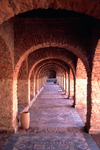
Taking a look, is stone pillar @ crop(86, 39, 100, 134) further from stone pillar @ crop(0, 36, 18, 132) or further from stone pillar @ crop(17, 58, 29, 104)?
stone pillar @ crop(17, 58, 29, 104)

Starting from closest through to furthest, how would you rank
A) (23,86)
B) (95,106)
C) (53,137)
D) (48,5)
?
(48,5) < (53,137) < (95,106) < (23,86)

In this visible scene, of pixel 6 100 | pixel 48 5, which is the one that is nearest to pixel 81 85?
pixel 6 100

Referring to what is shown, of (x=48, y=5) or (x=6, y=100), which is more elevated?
(x=48, y=5)

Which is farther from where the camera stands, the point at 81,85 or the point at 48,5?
the point at 81,85

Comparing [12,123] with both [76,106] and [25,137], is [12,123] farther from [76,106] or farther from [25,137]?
[76,106]

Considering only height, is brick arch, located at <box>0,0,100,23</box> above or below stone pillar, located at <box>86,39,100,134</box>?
above

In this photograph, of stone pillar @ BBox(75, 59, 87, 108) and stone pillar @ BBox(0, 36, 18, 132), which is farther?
stone pillar @ BBox(75, 59, 87, 108)

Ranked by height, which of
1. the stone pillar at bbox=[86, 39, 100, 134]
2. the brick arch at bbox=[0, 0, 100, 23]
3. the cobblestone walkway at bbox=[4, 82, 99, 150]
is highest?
the brick arch at bbox=[0, 0, 100, 23]

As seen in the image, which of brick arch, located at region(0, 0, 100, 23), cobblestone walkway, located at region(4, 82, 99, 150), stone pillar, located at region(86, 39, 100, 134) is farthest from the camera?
stone pillar, located at region(86, 39, 100, 134)

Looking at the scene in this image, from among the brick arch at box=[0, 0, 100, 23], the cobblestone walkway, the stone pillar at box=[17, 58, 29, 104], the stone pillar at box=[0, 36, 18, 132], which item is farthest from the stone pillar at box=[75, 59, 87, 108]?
the brick arch at box=[0, 0, 100, 23]

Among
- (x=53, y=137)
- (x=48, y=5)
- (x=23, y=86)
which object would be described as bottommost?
(x=53, y=137)

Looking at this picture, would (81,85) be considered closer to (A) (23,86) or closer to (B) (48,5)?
(A) (23,86)

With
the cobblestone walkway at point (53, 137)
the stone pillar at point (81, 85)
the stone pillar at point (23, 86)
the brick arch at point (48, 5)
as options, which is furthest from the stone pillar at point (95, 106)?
the stone pillar at point (23, 86)

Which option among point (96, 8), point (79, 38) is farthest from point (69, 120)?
point (96, 8)
